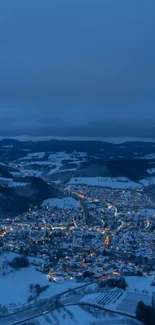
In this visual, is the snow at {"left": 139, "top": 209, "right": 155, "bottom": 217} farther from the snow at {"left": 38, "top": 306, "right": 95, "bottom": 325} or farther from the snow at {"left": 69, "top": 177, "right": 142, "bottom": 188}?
the snow at {"left": 38, "top": 306, "right": 95, "bottom": 325}

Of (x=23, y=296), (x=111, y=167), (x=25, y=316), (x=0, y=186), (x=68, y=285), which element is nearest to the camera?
(x=25, y=316)

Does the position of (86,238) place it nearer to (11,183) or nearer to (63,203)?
(63,203)

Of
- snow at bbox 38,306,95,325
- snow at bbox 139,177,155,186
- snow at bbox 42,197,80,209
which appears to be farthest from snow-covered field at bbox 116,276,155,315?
snow at bbox 139,177,155,186

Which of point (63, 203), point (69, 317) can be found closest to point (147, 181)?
point (63, 203)

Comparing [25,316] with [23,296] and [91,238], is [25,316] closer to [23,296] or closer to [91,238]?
[23,296]

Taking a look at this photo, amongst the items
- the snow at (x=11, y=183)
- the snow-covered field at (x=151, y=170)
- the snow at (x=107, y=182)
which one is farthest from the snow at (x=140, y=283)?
the snow-covered field at (x=151, y=170)

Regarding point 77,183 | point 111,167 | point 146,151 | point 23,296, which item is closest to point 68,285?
point 23,296
